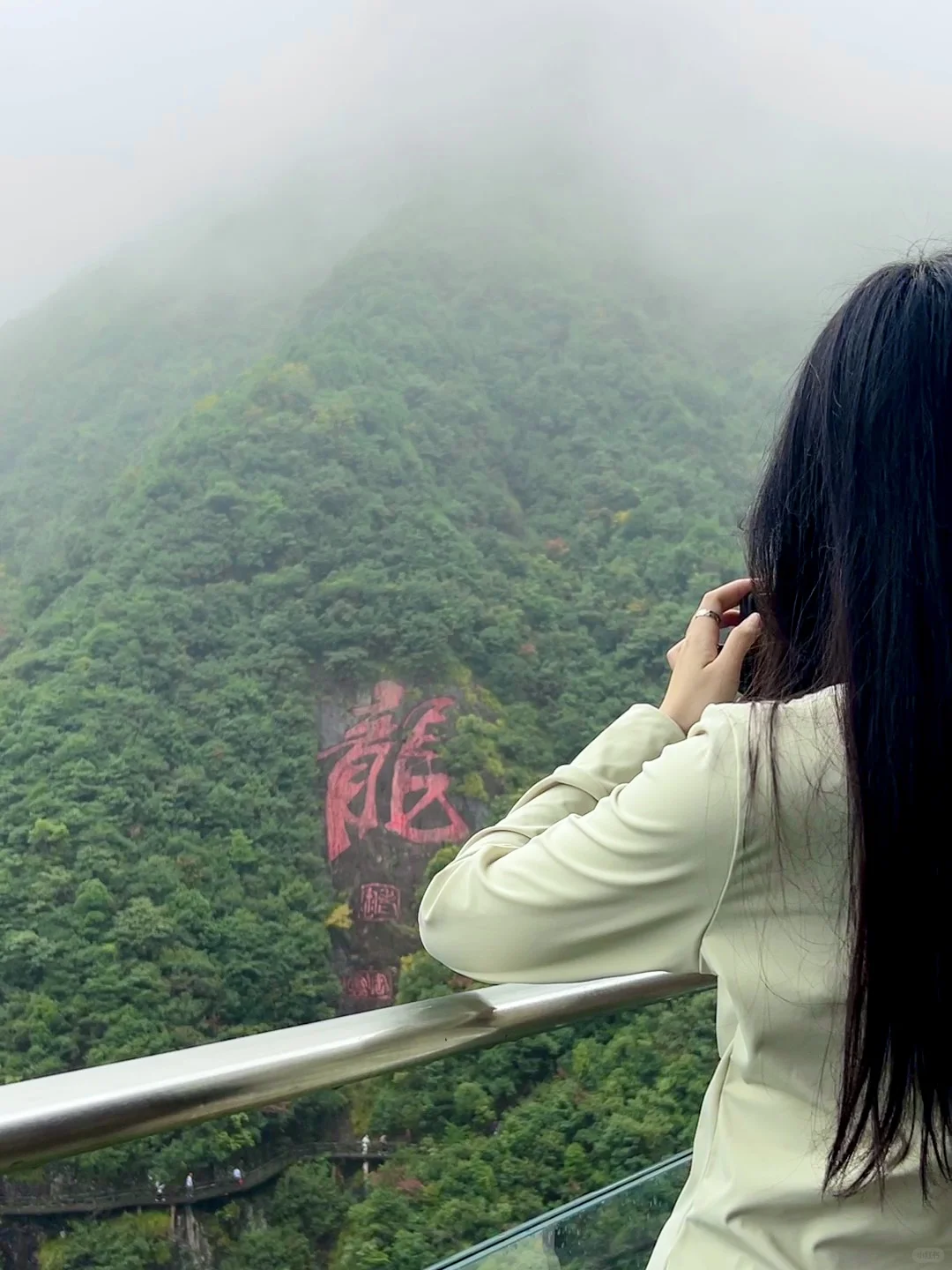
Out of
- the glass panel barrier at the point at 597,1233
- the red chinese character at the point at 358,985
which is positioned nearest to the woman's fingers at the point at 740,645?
the glass panel barrier at the point at 597,1233

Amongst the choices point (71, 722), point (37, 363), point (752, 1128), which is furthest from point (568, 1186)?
point (37, 363)

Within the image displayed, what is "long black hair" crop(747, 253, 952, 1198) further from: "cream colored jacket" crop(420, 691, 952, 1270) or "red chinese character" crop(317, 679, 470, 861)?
"red chinese character" crop(317, 679, 470, 861)

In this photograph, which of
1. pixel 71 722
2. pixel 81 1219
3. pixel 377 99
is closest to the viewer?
pixel 81 1219

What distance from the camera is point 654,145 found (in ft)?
60.5

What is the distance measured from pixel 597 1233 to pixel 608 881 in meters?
0.62

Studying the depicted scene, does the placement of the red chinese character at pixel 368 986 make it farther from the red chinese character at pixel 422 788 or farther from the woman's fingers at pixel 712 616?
the woman's fingers at pixel 712 616

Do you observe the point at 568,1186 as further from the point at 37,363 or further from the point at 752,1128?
the point at 37,363

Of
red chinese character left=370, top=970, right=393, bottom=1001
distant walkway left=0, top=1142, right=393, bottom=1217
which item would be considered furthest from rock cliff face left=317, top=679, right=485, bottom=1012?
distant walkway left=0, top=1142, right=393, bottom=1217

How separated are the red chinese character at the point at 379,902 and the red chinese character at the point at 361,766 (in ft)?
1.28

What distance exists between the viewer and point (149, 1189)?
63cm

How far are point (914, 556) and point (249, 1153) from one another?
59cm

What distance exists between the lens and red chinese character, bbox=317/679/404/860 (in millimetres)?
8164

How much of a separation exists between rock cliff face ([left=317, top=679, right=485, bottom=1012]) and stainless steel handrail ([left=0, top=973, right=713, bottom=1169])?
650cm

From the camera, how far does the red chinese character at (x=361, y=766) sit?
8.16 m
